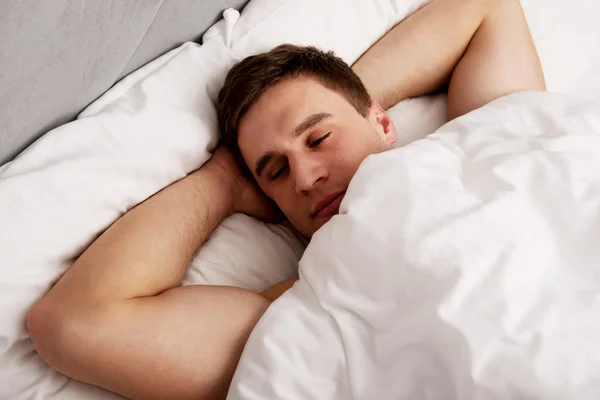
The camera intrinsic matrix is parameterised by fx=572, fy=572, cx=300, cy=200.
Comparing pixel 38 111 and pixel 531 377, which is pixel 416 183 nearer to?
pixel 531 377

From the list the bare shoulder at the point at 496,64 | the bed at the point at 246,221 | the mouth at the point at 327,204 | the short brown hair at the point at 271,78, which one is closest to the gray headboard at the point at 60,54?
the bed at the point at 246,221

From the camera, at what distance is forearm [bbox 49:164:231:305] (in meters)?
0.80

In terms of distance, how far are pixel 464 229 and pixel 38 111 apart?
2.14 ft

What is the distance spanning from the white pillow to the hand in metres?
0.02

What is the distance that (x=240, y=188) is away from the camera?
3.64ft

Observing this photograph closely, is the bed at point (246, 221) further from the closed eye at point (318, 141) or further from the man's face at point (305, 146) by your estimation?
the closed eye at point (318, 141)

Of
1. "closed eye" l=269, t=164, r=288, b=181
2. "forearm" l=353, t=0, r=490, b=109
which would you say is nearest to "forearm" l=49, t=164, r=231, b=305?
"closed eye" l=269, t=164, r=288, b=181

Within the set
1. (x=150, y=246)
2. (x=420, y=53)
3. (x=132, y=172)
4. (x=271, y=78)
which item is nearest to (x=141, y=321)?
(x=150, y=246)

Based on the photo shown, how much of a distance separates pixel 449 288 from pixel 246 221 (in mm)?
501

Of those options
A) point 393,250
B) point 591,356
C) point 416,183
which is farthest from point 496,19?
point 591,356

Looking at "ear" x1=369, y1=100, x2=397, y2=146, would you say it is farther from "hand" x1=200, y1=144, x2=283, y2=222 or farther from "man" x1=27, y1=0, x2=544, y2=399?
"hand" x1=200, y1=144, x2=283, y2=222

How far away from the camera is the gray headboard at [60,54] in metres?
0.79

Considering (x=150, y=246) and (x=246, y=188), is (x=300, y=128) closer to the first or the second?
(x=246, y=188)

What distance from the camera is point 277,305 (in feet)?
2.57
